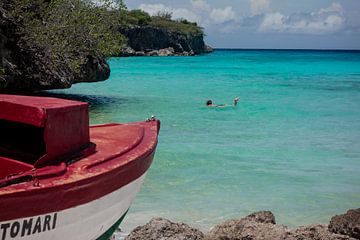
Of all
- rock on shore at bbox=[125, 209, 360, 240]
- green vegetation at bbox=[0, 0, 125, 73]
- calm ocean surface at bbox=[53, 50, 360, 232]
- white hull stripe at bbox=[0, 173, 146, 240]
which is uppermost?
green vegetation at bbox=[0, 0, 125, 73]

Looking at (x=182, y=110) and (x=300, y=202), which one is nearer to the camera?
(x=300, y=202)

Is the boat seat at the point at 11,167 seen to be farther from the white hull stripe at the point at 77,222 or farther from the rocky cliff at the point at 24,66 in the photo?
the rocky cliff at the point at 24,66

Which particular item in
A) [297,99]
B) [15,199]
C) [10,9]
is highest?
[10,9]

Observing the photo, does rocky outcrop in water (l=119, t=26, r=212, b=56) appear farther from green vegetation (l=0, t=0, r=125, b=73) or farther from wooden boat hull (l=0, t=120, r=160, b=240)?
wooden boat hull (l=0, t=120, r=160, b=240)

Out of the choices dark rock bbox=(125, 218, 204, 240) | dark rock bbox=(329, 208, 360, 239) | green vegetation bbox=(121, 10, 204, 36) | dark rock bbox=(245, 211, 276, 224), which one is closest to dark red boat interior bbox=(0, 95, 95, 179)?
dark rock bbox=(125, 218, 204, 240)

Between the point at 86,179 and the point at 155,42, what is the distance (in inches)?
3252

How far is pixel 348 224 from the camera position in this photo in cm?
638

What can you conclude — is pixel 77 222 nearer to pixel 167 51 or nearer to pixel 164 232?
pixel 164 232

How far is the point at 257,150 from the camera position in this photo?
1376 cm

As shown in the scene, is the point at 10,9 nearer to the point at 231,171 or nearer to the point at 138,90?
the point at 231,171

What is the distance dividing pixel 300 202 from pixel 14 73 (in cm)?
851

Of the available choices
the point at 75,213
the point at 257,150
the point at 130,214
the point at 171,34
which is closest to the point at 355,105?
the point at 257,150

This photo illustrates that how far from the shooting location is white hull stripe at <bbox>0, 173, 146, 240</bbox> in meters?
3.95

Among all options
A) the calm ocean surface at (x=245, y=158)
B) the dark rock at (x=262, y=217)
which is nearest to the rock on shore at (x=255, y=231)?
the dark rock at (x=262, y=217)
